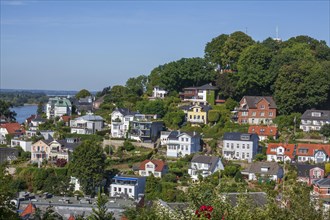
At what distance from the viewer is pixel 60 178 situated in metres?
30.4

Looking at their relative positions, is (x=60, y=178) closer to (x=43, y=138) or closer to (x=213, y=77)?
(x=43, y=138)

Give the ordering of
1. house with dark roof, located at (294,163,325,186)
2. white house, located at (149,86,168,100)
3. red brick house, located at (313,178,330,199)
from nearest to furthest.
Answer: red brick house, located at (313,178,330,199) < house with dark roof, located at (294,163,325,186) < white house, located at (149,86,168,100)

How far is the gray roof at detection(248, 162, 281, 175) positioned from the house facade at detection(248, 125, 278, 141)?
4088 millimetres

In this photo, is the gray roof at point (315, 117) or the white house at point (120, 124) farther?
the white house at point (120, 124)

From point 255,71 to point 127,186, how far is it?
13625mm

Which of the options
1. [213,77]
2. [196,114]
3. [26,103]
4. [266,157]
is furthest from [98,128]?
[26,103]

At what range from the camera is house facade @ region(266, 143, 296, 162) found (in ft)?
101

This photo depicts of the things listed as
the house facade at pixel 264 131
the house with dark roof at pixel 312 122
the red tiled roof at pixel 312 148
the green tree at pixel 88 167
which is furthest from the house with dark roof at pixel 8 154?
the house with dark roof at pixel 312 122

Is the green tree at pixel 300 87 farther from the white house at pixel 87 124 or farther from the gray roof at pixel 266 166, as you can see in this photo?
the white house at pixel 87 124

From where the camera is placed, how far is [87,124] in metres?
38.2

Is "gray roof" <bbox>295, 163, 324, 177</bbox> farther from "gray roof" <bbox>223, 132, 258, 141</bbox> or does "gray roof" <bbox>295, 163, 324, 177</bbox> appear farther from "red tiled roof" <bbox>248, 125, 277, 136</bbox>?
→ "red tiled roof" <bbox>248, 125, 277, 136</bbox>

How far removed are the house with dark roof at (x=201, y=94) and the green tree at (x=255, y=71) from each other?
83.3 inches

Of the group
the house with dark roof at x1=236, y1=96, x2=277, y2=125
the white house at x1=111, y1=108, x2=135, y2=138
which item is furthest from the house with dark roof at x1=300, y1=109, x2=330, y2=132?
the white house at x1=111, y1=108, x2=135, y2=138

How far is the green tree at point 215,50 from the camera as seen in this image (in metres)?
43.0
